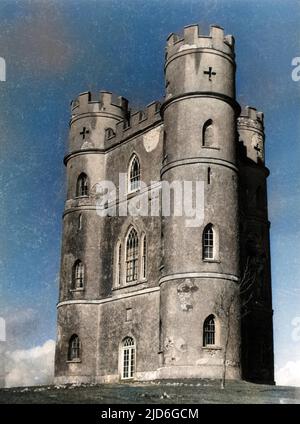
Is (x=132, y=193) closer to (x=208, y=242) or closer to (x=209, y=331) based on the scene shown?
(x=208, y=242)

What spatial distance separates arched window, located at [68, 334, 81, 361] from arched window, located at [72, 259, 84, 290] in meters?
2.44

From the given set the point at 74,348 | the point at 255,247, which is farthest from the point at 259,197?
the point at 74,348

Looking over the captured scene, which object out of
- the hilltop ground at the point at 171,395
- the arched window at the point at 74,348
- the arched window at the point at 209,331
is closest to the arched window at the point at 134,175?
the arched window at the point at 74,348

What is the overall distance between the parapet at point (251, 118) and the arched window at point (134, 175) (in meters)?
6.85

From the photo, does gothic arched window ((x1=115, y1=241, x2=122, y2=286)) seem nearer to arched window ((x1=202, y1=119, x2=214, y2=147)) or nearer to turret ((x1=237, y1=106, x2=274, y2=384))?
turret ((x1=237, y1=106, x2=274, y2=384))

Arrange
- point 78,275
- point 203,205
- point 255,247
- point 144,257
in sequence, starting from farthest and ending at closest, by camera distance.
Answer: point 78,275 < point 255,247 < point 144,257 < point 203,205

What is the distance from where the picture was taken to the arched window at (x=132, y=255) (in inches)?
1258

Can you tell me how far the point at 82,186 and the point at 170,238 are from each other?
350 inches

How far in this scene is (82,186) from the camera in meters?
35.9

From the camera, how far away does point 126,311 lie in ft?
104

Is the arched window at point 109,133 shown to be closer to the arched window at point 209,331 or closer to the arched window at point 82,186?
the arched window at point 82,186

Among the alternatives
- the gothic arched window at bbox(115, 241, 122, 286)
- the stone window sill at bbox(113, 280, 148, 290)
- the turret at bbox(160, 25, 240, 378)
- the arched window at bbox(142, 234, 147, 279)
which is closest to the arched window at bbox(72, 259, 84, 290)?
the gothic arched window at bbox(115, 241, 122, 286)

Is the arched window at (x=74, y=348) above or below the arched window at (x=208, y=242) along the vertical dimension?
below
